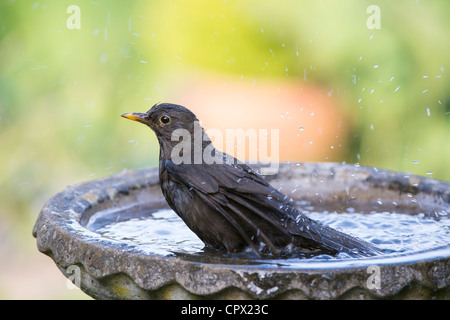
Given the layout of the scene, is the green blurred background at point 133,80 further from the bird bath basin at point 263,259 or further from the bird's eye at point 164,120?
the bird's eye at point 164,120

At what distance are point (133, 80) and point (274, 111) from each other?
1647 mm

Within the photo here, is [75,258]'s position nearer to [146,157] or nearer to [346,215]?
[346,215]

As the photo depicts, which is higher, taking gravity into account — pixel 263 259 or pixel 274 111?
pixel 274 111

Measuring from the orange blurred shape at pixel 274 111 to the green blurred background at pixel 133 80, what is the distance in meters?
0.23

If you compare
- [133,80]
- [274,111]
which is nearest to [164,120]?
[133,80]

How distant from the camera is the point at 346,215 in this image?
3758 millimetres

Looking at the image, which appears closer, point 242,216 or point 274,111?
point 242,216

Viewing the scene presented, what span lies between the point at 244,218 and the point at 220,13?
398 centimetres

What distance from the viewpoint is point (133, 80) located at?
244 inches

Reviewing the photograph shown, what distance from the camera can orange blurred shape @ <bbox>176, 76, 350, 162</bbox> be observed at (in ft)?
21.7

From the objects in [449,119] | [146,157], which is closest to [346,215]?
[449,119]

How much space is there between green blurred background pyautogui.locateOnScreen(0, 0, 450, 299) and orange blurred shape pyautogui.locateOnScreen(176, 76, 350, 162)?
9.1 inches

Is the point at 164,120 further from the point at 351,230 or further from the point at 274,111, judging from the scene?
the point at 274,111

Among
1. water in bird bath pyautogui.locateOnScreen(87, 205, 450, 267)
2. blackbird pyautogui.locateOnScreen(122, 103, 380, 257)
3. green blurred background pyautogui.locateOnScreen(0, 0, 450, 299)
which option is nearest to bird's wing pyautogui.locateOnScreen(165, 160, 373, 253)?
blackbird pyautogui.locateOnScreen(122, 103, 380, 257)
